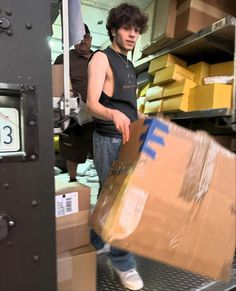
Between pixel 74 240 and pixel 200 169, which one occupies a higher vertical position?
pixel 200 169

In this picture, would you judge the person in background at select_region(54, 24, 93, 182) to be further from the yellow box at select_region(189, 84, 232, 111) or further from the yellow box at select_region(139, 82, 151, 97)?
the yellow box at select_region(189, 84, 232, 111)

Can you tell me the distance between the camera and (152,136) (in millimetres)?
723

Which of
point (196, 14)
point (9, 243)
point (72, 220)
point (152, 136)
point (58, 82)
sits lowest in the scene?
point (72, 220)

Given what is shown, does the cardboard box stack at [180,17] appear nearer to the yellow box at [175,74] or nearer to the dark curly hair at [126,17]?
the yellow box at [175,74]

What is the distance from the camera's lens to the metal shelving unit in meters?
1.30

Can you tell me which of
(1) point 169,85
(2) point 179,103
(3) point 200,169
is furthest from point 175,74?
(3) point 200,169

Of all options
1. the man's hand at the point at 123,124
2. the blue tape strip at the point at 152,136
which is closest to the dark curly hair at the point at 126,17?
the man's hand at the point at 123,124

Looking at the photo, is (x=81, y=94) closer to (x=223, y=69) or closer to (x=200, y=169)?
(x=223, y=69)

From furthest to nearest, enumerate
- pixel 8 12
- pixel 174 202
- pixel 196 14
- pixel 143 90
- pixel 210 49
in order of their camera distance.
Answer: pixel 143 90
pixel 210 49
pixel 196 14
pixel 174 202
pixel 8 12

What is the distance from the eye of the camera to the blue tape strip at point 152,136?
71 cm

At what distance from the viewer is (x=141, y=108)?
1.94 m

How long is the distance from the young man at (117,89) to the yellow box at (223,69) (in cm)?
59

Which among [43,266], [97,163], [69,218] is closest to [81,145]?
[97,163]

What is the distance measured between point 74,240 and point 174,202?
0.44m
